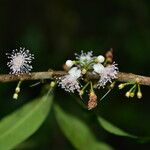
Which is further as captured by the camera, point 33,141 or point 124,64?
point 124,64

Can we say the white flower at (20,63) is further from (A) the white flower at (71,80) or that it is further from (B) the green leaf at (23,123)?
(B) the green leaf at (23,123)

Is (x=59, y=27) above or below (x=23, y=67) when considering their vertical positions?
above

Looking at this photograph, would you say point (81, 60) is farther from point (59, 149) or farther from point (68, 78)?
point (59, 149)

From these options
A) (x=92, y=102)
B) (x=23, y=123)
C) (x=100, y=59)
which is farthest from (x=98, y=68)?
(x=23, y=123)

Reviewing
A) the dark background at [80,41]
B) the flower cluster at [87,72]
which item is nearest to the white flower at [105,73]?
the flower cluster at [87,72]

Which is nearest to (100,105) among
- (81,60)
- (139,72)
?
Result: (139,72)

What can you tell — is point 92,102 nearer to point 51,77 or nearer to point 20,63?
point 51,77

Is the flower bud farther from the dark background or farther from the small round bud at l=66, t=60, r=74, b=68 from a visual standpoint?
the dark background

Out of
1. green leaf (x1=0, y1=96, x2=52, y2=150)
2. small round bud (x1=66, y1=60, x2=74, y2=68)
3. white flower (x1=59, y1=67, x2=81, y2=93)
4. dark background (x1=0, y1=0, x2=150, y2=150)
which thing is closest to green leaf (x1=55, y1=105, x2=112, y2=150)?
green leaf (x1=0, y1=96, x2=52, y2=150)
